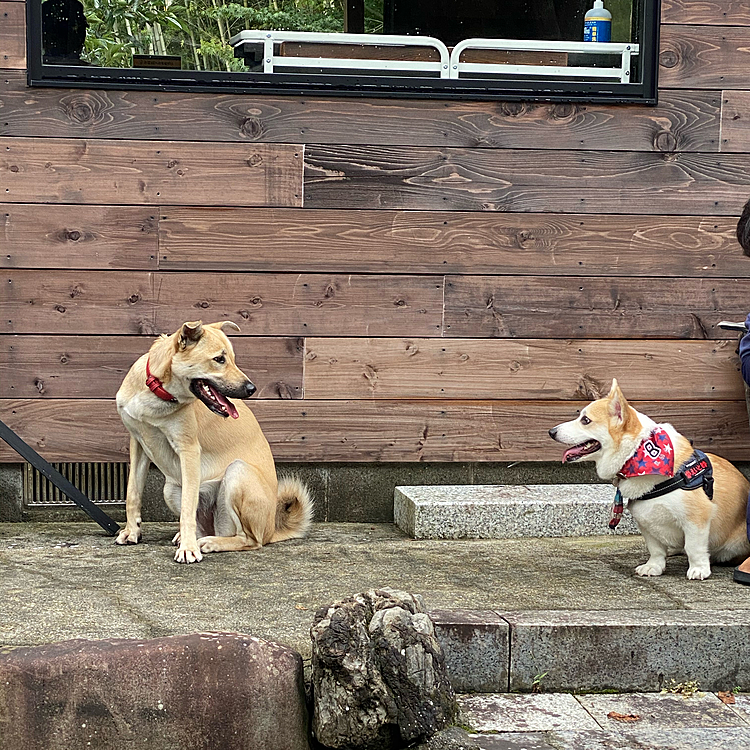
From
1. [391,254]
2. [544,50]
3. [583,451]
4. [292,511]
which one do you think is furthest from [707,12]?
[292,511]

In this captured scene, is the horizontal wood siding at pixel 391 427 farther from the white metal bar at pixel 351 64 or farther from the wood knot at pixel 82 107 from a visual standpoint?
the white metal bar at pixel 351 64

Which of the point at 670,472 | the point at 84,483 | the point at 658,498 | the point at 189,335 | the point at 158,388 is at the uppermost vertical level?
the point at 189,335

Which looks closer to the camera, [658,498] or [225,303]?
[658,498]

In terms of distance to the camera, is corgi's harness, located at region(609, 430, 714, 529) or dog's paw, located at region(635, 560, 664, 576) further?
dog's paw, located at region(635, 560, 664, 576)

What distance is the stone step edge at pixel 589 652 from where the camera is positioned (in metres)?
3.35

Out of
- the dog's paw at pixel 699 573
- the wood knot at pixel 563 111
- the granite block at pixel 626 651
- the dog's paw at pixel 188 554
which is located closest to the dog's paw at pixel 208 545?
the dog's paw at pixel 188 554

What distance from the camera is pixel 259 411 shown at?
5094mm

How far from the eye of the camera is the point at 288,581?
156 inches

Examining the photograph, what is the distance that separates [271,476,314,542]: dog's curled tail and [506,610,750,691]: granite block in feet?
5.22

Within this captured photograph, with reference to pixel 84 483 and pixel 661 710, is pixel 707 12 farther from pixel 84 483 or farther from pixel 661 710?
pixel 84 483

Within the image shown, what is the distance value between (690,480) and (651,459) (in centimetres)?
17

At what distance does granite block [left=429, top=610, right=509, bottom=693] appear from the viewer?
3.34 metres

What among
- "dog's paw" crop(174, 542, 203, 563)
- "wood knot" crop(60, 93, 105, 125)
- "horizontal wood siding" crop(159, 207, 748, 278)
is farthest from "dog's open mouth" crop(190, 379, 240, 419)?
"wood knot" crop(60, 93, 105, 125)

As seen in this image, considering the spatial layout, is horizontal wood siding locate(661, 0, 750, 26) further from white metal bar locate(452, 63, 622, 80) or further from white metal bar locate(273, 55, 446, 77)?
white metal bar locate(273, 55, 446, 77)
